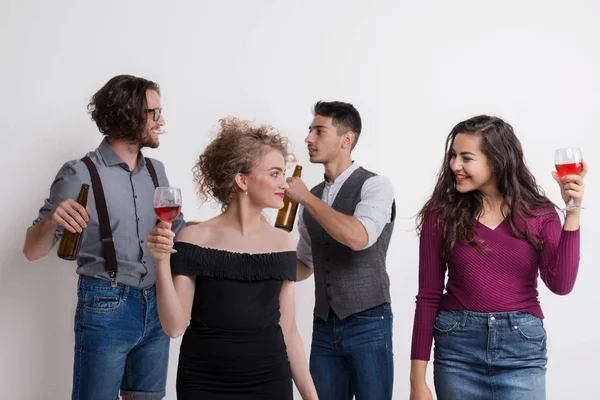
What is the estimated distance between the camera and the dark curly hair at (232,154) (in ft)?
8.08

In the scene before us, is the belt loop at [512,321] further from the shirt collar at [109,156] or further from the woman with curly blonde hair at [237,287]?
the shirt collar at [109,156]

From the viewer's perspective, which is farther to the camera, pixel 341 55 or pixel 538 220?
pixel 341 55

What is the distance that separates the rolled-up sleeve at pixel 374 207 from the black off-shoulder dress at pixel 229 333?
73 cm

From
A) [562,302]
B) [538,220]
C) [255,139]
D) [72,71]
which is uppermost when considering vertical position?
[72,71]

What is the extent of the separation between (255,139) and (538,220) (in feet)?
3.15

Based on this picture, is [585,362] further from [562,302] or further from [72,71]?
[72,71]

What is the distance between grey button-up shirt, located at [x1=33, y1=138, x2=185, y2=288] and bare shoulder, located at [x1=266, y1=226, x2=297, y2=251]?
69cm

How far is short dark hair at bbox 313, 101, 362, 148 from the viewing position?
3.42 meters

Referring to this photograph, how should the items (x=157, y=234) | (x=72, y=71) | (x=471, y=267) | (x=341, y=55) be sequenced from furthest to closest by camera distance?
(x=341, y=55) → (x=72, y=71) → (x=471, y=267) → (x=157, y=234)

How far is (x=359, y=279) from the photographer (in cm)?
312

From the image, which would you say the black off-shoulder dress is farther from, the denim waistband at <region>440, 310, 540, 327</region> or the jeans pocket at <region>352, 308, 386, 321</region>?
the jeans pocket at <region>352, 308, 386, 321</region>

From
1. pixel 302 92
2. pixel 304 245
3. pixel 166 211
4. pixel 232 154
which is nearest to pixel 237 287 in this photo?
pixel 166 211

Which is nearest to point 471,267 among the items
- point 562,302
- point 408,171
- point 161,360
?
point 161,360

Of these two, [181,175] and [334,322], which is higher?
[181,175]
